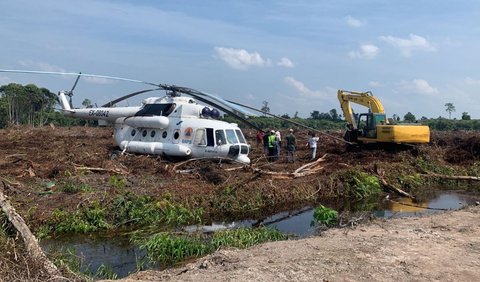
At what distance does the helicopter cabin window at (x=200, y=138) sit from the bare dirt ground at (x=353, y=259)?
8.14 meters

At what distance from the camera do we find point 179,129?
1727 centimetres

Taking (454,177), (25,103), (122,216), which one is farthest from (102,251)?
(25,103)

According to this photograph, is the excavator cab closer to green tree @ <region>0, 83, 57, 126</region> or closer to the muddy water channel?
the muddy water channel

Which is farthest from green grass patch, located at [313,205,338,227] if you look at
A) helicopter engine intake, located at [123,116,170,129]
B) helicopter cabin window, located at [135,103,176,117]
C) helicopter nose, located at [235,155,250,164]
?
helicopter cabin window, located at [135,103,176,117]

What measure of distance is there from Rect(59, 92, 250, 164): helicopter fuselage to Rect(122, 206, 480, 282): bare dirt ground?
780 centimetres

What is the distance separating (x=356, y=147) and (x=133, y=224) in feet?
54.5

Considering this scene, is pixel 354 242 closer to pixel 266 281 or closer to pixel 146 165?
pixel 266 281

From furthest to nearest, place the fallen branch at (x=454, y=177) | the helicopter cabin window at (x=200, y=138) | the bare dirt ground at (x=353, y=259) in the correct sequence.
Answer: the fallen branch at (x=454, y=177) < the helicopter cabin window at (x=200, y=138) < the bare dirt ground at (x=353, y=259)

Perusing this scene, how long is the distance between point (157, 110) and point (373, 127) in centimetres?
1104

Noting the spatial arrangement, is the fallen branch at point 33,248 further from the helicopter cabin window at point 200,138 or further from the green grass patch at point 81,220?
the helicopter cabin window at point 200,138

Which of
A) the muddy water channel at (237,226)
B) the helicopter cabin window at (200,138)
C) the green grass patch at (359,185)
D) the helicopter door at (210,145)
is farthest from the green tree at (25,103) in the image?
the muddy water channel at (237,226)

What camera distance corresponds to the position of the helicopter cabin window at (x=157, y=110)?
707 inches

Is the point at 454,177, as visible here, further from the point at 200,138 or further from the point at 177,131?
the point at 177,131

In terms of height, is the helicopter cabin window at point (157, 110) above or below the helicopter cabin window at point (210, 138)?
above
